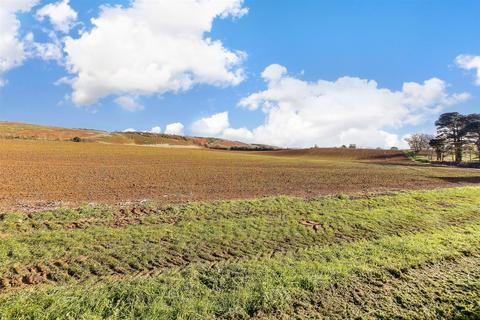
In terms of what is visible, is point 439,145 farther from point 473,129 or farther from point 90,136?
point 90,136

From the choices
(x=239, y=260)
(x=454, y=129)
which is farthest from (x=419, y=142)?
(x=239, y=260)

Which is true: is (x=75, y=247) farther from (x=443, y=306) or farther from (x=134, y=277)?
(x=443, y=306)

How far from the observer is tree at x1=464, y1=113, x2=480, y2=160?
7151 centimetres

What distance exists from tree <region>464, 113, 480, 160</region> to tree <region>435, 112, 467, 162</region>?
95 centimetres

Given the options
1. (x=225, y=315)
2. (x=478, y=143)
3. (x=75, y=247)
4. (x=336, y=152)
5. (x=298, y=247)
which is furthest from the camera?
(x=336, y=152)

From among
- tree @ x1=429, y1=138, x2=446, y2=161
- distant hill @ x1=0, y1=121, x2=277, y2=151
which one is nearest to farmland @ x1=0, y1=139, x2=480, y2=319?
tree @ x1=429, y1=138, x2=446, y2=161

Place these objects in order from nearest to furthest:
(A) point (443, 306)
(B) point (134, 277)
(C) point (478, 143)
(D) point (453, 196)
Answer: (A) point (443, 306)
(B) point (134, 277)
(D) point (453, 196)
(C) point (478, 143)

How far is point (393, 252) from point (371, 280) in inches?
94.5

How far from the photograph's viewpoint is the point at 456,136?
76.8 m

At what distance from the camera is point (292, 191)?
2166 centimetres

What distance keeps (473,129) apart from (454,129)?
6.53 meters

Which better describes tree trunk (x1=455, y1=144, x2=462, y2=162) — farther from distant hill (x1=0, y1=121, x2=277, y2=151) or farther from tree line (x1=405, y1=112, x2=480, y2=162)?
distant hill (x1=0, y1=121, x2=277, y2=151)

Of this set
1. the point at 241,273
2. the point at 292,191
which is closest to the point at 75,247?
the point at 241,273

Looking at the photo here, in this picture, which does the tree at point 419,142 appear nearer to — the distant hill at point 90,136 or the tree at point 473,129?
the tree at point 473,129
